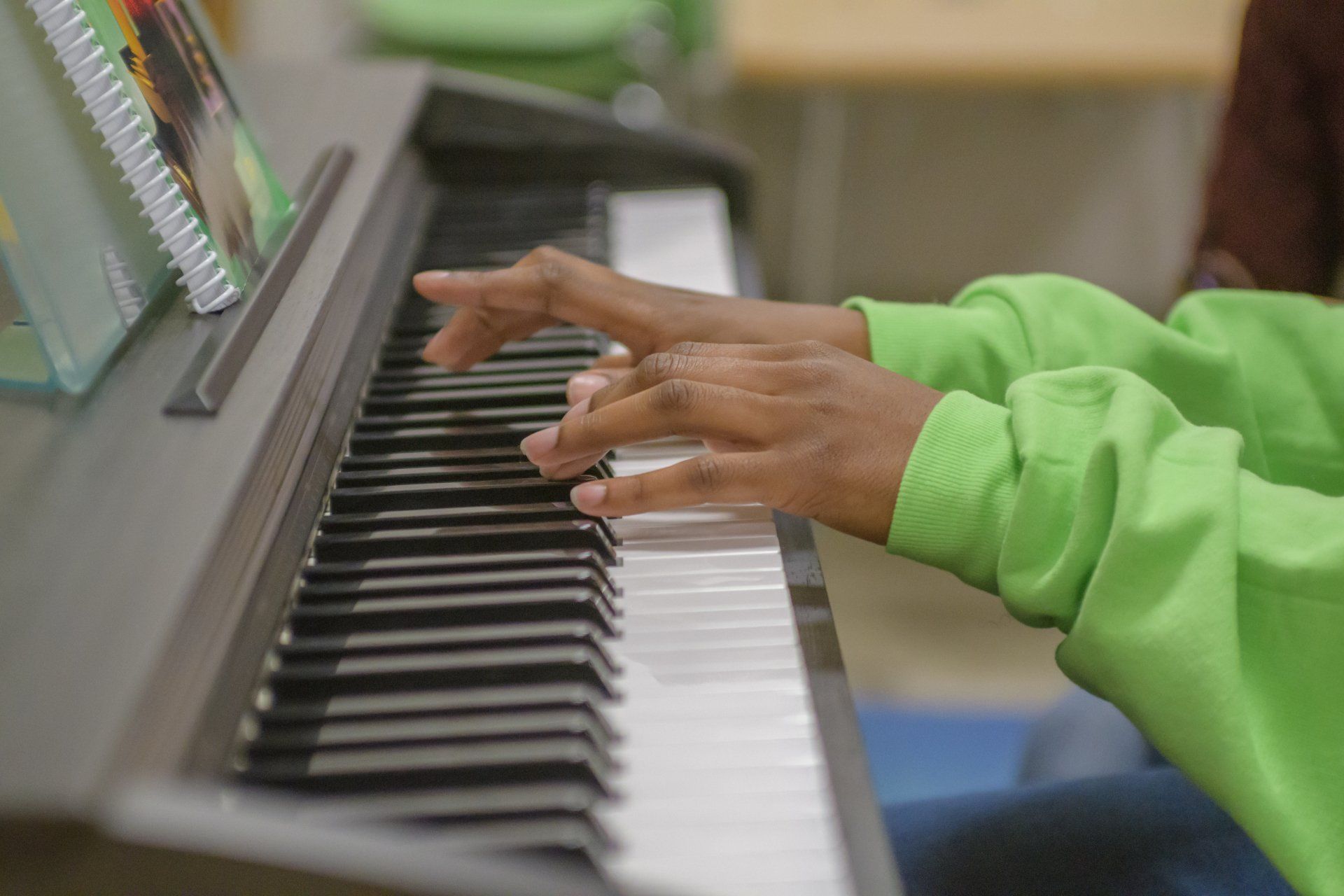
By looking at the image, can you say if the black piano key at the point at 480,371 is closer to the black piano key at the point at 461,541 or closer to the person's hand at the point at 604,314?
the person's hand at the point at 604,314

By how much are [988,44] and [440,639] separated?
193cm

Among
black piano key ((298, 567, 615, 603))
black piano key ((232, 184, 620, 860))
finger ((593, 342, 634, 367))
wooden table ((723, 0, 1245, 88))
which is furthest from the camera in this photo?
wooden table ((723, 0, 1245, 88))

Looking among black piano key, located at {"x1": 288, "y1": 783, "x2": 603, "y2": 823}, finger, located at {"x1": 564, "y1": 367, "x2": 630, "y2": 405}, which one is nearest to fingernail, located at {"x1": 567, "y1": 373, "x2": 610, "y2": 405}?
finger, located at {"x1": 564, "y1": 367, "x2": 630, "y2": 405}

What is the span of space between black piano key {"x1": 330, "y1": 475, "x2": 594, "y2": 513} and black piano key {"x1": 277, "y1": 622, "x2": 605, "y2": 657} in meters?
0.12

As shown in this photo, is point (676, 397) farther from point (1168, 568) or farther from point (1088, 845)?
point (1088, 845)

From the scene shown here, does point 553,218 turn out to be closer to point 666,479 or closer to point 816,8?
point 666,479

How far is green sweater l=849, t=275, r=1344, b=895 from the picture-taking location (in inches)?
22.4

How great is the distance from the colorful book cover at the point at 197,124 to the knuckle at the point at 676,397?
0.29 meters

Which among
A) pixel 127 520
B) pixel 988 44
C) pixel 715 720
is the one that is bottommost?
pixel 988 44

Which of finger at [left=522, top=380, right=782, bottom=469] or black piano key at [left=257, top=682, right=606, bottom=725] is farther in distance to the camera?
finger at [left=522, top=380, right=782, bottom=469]

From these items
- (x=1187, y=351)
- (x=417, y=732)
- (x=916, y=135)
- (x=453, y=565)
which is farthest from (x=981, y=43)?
(x=417, y=732)

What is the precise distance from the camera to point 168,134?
2.31ft

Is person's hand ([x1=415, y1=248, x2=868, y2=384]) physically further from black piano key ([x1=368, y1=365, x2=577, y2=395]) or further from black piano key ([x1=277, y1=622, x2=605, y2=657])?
black piano key ([x1=277, y1=622, x2=605, y2=657])

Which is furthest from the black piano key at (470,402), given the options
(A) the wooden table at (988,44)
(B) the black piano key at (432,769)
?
(A) the wooden table at (988,44)
